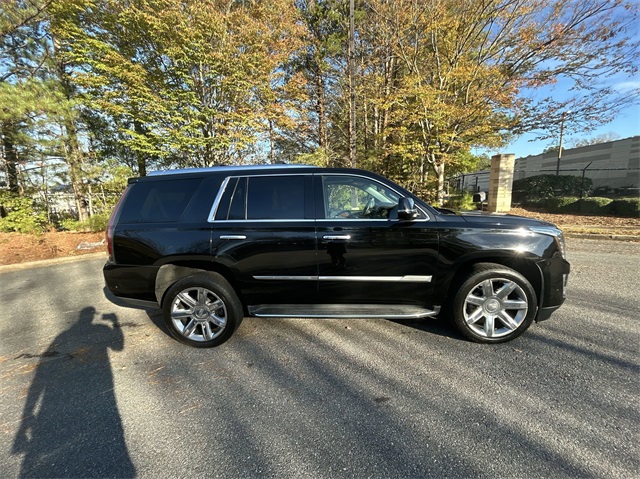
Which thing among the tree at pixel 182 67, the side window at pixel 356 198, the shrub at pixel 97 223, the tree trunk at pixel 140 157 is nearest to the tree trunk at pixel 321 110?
the tree at pixel 182 67

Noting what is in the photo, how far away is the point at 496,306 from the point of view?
2.99 meters

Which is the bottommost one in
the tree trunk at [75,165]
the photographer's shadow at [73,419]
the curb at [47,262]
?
the photographer's shadow at [73,419]

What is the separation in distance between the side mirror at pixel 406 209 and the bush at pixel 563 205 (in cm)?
1311

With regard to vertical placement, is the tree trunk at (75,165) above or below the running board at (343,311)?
above

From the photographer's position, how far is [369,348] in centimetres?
300

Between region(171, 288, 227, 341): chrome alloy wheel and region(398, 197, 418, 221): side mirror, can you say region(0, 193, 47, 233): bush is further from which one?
region(398, 197, 418, 221): side mirror

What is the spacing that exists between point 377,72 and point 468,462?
12375mm

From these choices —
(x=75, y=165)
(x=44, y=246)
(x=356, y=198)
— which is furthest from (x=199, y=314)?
(x=75, y=165)

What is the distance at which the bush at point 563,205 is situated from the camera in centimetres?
1213

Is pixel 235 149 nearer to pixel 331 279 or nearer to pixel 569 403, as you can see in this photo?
pixel 331 279

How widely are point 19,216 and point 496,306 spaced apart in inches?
505

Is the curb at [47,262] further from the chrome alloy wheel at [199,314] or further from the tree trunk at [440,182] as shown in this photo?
the tree trunk at [440,182]

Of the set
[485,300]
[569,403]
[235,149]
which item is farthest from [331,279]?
[235,149]

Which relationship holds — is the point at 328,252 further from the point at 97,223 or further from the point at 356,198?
the point at 97,223
